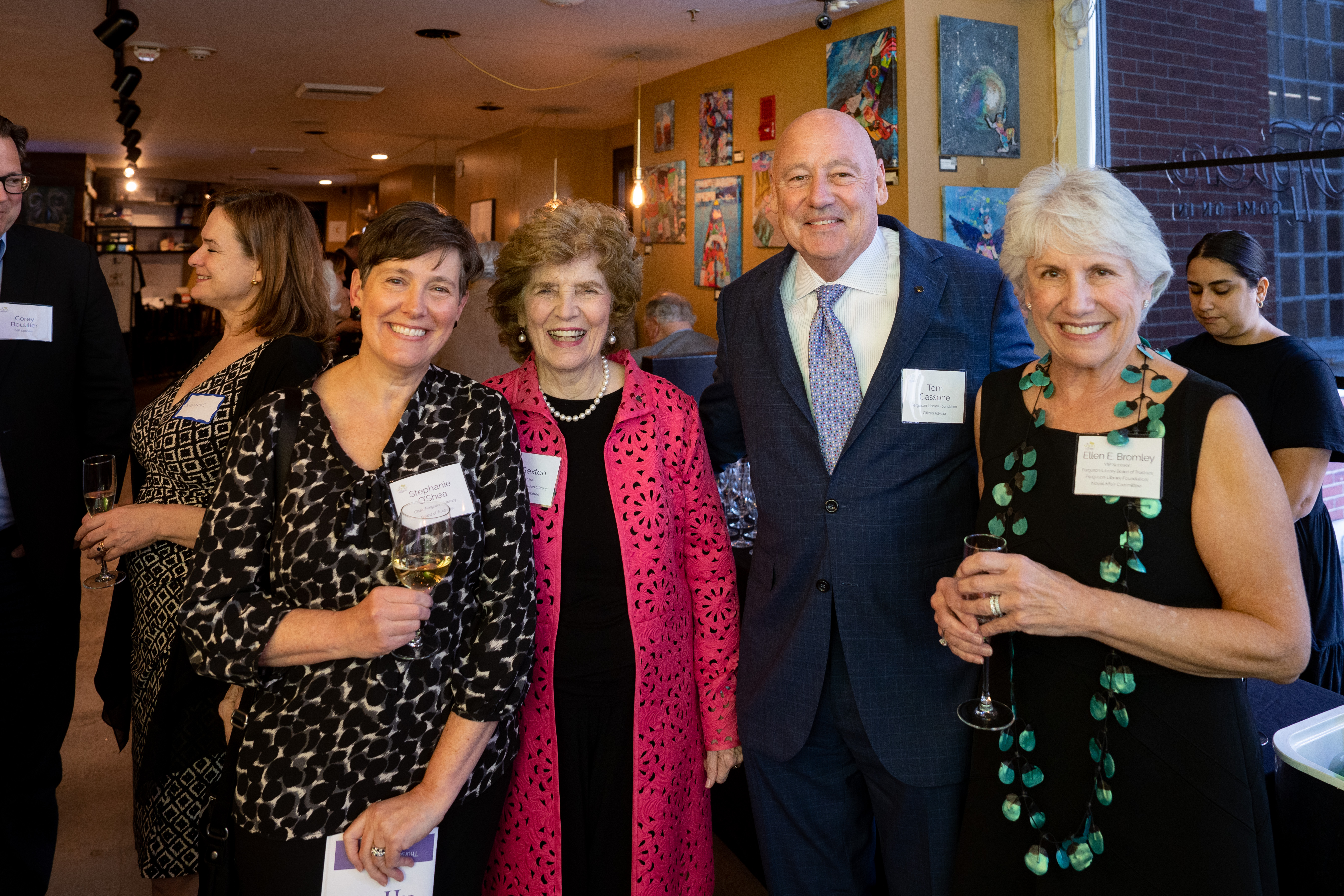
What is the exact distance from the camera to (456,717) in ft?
5.04

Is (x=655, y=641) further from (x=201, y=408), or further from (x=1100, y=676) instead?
(x=201, y=408)

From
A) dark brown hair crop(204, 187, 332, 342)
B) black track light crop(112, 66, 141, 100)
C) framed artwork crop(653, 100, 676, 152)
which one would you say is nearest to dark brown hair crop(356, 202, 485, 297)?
dark brown hair crop(204, 187, 332, 342)

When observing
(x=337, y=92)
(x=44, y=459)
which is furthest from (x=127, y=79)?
(x=44, y=459)

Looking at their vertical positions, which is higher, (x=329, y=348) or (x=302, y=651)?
(x=329, y=348)

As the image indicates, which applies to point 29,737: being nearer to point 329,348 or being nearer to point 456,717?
point 329,348

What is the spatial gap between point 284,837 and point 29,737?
4.77 feet

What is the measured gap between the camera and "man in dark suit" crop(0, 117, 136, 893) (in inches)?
89.7

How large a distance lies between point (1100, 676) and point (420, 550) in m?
1.08

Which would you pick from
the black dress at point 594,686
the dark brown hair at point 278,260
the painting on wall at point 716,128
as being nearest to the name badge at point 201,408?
the dark brown hair at point 278,260

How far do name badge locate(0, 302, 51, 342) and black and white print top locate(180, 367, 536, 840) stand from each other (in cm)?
123

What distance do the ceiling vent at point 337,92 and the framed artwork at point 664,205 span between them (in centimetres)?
262

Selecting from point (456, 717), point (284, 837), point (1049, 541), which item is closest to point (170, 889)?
point (284, 837)

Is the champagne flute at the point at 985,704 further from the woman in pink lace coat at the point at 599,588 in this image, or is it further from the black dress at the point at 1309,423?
the black dress at the point at 1309,423

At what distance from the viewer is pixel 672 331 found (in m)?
6.00
